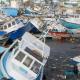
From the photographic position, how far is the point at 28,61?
18406 mm

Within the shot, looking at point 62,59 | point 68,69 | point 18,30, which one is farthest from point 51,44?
point 68,69

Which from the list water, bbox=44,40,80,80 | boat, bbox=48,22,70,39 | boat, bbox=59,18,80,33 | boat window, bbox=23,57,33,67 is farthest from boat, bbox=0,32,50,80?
boat, bbox=59,18,80,33

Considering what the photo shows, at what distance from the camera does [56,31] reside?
149ft

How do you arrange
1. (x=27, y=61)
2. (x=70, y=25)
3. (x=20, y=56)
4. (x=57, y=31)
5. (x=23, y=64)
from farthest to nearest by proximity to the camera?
(x=70, y=25) < (x=57, y=31) < (x=20, y=56) < (x=27, y=61) < (x=23, y=64)

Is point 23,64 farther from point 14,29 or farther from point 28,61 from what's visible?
point 14,29

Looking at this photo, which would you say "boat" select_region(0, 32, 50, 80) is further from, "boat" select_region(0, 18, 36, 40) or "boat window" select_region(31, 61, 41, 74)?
"boat" select_region(0, 18, 36, 40)

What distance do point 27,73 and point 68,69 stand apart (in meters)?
8.98

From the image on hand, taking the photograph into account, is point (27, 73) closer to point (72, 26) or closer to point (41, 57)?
point (41, 57)

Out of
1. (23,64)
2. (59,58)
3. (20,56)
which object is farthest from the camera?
(59,58)

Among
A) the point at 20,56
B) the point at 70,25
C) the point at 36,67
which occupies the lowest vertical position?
the point at 70,25

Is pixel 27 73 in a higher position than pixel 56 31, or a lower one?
higher

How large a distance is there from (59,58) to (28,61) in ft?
42.6

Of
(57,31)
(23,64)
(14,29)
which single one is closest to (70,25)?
(57,31)

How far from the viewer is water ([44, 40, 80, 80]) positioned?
24.6 meters
